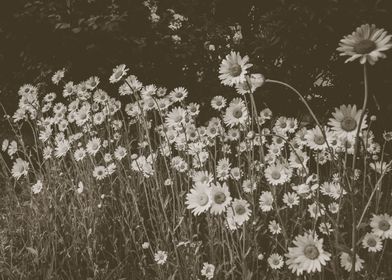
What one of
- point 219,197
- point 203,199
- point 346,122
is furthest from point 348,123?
point 203,199

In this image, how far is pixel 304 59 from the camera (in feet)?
13.0

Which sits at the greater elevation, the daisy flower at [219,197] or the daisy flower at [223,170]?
the daisy flower at [223,170]

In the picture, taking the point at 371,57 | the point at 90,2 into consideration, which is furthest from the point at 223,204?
the point at 90,2

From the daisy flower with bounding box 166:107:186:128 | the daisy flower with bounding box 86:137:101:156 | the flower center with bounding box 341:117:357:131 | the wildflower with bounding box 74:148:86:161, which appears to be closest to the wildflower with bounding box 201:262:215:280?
the daisy flower with bounding box 166:107:186:128

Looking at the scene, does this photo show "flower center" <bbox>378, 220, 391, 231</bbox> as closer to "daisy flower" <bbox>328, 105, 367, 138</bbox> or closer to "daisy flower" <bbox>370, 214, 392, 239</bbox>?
"daisy flower" <bbox>370, 214, 392, 239</bbox>

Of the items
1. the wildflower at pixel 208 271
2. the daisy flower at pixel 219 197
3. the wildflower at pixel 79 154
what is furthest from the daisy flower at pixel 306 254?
the wildflower at pixel 79 154

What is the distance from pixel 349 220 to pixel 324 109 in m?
1.43

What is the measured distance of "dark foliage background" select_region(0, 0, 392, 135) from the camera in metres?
3.81

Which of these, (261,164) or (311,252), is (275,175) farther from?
(311,252)

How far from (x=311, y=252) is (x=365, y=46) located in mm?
643

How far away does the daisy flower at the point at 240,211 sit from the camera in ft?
6.10

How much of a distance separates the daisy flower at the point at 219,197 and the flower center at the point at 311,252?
33cm

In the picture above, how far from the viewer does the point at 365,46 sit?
1294mm

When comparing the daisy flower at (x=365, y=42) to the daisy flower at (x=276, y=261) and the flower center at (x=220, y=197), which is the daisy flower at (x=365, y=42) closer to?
the flower center at (x=220, y=197)
